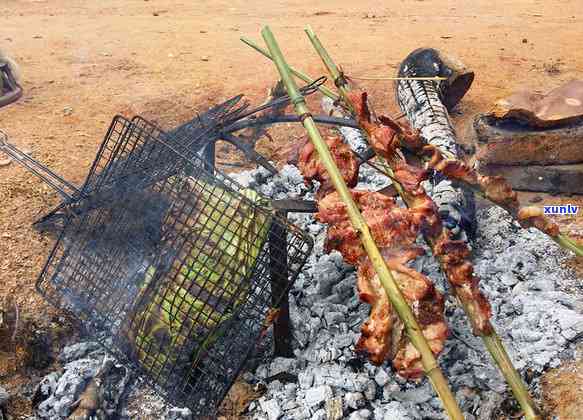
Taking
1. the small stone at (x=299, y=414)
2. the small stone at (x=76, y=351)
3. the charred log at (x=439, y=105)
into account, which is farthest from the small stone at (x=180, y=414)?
the charred log at (x=439, y=105)

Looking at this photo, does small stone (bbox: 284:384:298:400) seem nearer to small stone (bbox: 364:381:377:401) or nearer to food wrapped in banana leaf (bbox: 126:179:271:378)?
small stone (bbox: 364:381:377:401)

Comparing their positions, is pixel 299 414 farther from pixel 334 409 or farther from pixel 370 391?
pixel 370 391

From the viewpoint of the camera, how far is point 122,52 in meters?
6.96

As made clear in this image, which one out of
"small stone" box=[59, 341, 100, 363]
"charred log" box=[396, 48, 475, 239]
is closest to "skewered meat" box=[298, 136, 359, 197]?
"charred log" box=[396, 48, 475, 239]

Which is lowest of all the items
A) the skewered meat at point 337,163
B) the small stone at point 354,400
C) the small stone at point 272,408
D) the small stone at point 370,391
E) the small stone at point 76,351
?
the small stone at point 76,351

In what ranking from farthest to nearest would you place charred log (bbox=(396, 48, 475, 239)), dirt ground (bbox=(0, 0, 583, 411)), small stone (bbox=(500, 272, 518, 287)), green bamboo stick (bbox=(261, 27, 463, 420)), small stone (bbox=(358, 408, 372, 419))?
dirt ground (bbox=(0, 0, 583, 411)) < charred log (bbox=(396, 48, 475, 239)) < small stone (bbox=(500, 272, 518, 287)) < small stone (bbox=(358, 408, 372, 419)) < green bamboo stick (bbox=(261, 27, 463, 420))

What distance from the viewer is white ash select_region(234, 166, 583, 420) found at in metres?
2.45

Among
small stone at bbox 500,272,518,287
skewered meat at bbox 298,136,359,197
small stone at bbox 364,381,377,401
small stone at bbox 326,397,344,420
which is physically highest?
skewered meat at bbox 298,136,359,197

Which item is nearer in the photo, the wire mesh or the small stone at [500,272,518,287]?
the wire mesh

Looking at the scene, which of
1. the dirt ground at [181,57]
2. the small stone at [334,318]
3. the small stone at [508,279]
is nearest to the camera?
the small stone at [334,318]

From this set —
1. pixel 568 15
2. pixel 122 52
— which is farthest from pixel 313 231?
pixel 568 15

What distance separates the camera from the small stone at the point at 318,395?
2461mm

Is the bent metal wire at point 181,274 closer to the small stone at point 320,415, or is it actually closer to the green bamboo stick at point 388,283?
the green bamboo stick at point 388,283

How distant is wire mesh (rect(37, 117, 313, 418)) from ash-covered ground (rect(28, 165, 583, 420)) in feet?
0.88
